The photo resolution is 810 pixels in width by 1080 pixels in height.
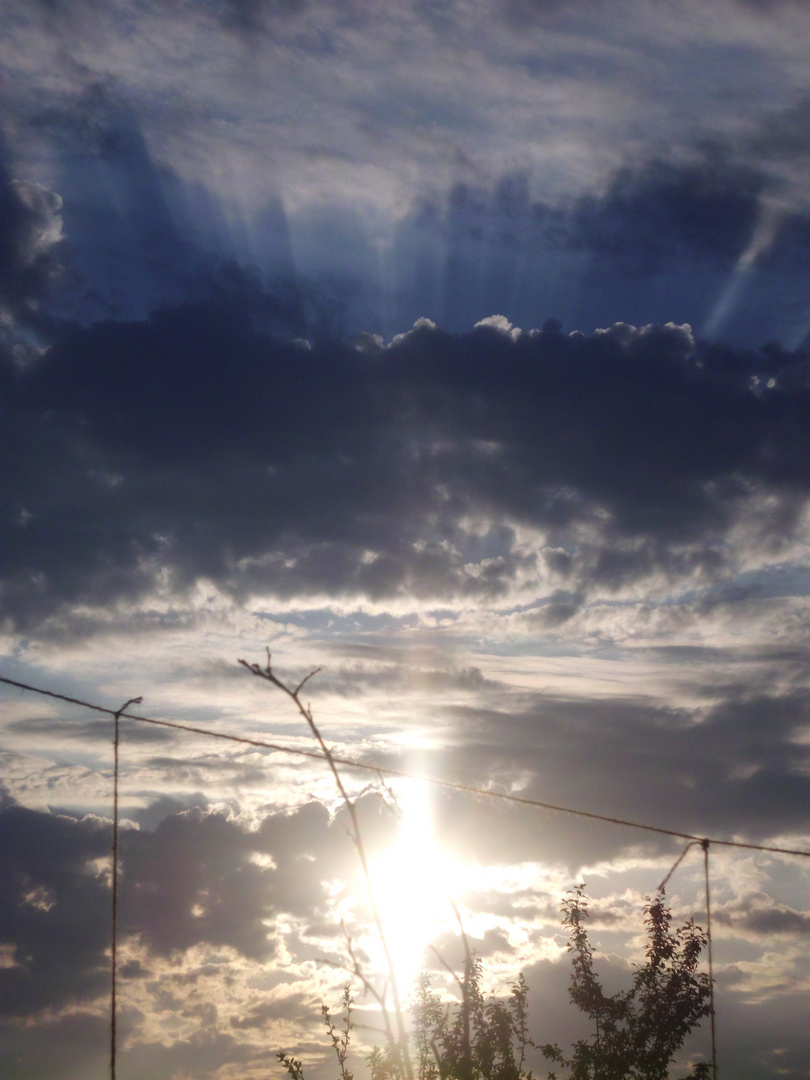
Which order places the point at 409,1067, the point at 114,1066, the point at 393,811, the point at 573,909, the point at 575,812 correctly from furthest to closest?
the point at 573,909 < the point at 575,812 < the point at 114,1066 < the point at 393,811 < the point at 409,1067

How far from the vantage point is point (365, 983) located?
7566mm

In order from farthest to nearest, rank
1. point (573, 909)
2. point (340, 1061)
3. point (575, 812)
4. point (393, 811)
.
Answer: point (573, 909)
point (340, 1061)
point (575, 812)
point (393, 811)

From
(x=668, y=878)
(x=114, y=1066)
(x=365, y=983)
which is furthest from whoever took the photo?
(x=668, y=878)

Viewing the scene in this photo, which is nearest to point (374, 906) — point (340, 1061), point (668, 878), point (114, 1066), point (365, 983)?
point (365, 983)

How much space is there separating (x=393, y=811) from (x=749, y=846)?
10838mm

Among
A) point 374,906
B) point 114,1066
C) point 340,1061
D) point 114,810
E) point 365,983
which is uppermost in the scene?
point 114,810

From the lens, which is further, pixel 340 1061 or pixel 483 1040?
pixel 483 1040

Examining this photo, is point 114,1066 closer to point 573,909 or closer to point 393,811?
point 393,811

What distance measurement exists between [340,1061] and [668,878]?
12.5m

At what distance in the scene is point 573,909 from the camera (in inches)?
1069

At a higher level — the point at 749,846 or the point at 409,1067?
the point at 749,846

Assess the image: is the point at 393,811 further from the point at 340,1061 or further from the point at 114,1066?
the point at 340,1061

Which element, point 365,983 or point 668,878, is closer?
point 365,983

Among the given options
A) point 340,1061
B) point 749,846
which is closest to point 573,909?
point 340,1061
